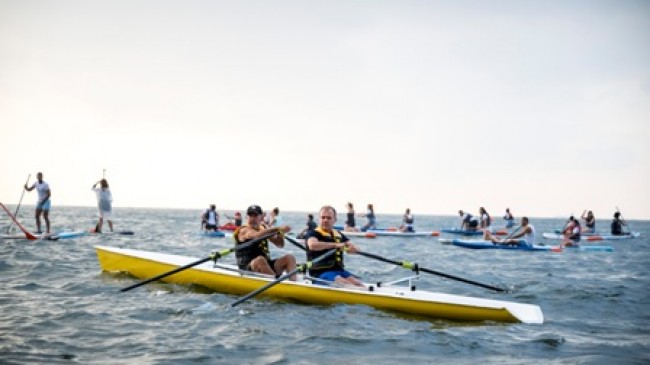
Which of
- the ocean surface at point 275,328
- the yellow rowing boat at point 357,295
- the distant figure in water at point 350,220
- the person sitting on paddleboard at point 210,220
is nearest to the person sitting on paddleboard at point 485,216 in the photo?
the distant figure in water at point 350,220

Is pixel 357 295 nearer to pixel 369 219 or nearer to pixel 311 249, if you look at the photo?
pixel 311 249

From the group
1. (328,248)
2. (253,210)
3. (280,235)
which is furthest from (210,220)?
(328,248)

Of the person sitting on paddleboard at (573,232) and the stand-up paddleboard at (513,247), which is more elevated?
the person sitting on paddleboard at (573,232)

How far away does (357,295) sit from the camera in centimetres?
845

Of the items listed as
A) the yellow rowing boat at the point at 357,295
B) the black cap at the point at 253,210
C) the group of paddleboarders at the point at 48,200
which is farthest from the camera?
the group of paddleboarders at the point at 48,200

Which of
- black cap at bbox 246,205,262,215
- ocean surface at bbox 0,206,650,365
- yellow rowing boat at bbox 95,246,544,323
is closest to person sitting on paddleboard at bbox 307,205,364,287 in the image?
yellow rowing boat at bbox 95,246,544,323

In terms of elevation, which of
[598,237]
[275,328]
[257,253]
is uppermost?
[257,253]

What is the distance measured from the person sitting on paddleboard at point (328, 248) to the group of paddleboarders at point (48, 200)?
13154mm

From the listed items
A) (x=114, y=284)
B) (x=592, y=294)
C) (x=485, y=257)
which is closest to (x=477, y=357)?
(x=592, y=294)

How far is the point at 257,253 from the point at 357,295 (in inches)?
92.8

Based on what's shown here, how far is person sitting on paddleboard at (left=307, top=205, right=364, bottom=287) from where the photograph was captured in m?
9.00

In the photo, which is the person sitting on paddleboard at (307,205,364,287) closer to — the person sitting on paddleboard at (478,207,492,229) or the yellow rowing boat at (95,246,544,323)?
the yellow rowing boat at (95,246,544,323)

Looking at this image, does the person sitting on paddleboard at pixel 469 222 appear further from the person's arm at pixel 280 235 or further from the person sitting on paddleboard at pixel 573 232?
the person's arm at pixel 280 235

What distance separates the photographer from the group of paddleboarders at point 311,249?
9.04 meters
